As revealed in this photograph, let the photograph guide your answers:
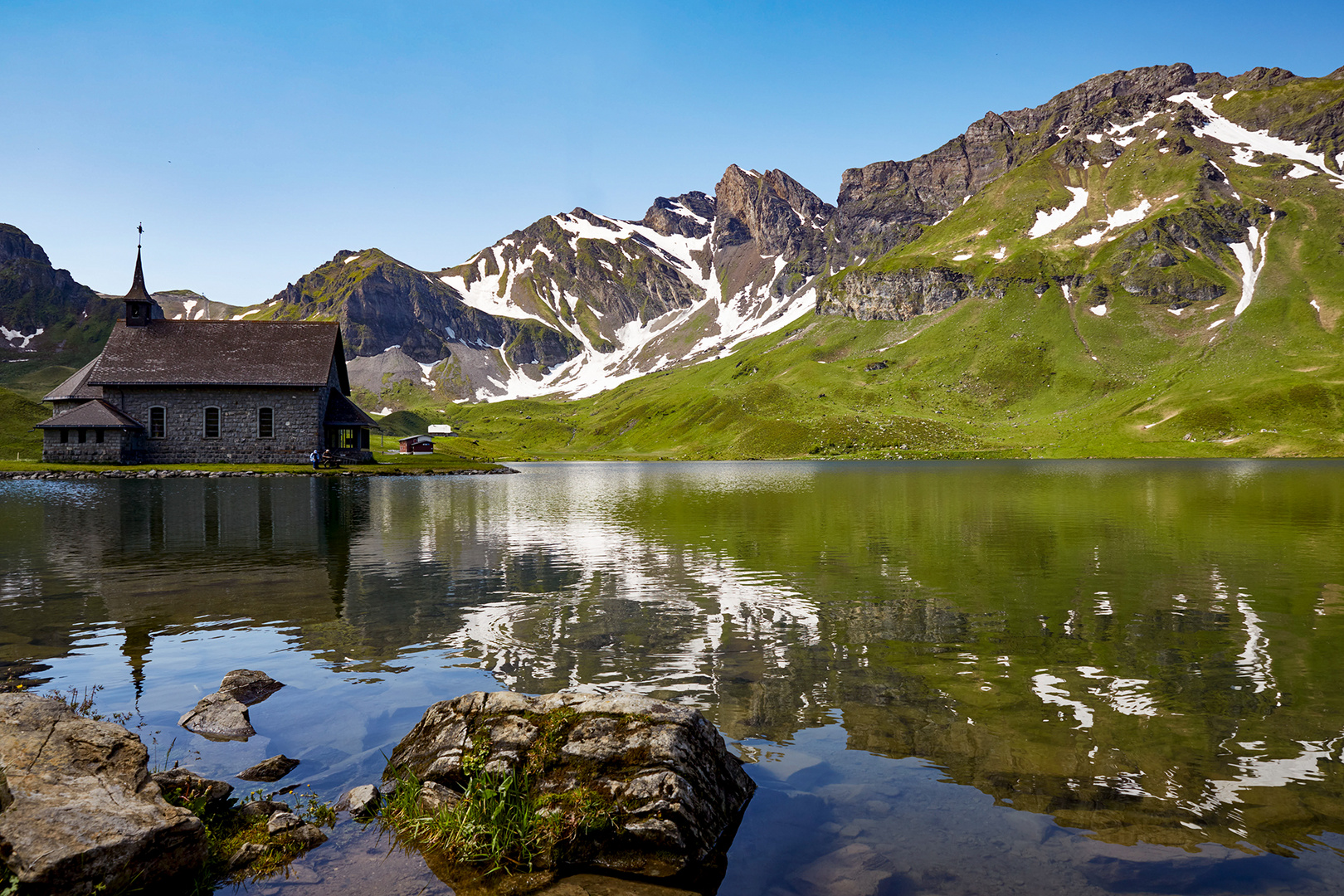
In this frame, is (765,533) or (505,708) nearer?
(505,708)

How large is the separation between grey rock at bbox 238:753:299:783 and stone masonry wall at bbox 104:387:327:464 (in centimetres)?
10807

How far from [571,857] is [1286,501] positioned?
7584cm

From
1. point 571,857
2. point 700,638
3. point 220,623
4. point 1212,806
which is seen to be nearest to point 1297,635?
point 1212,806

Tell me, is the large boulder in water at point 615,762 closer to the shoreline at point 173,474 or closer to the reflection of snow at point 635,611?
the reflection of snow at point 635,611

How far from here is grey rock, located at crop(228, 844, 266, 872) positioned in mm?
9516

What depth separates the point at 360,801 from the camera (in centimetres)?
1105

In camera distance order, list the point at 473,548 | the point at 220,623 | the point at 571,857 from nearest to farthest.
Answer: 1. the point at 571,857
2. the point at 220,623
3. the point at 473,548

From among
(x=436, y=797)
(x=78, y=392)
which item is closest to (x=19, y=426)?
(x=78, y=392)

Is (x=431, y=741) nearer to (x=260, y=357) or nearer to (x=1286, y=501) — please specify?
(x=1286, y=501)

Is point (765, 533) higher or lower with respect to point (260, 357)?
lower

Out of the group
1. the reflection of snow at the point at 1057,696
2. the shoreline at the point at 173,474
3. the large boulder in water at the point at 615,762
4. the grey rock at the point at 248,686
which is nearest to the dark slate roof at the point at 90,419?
the shoreline at the point at 173,474

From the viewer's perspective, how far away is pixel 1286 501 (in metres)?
63.9

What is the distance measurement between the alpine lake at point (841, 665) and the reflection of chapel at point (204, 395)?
226ft

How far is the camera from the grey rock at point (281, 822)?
1020cm
